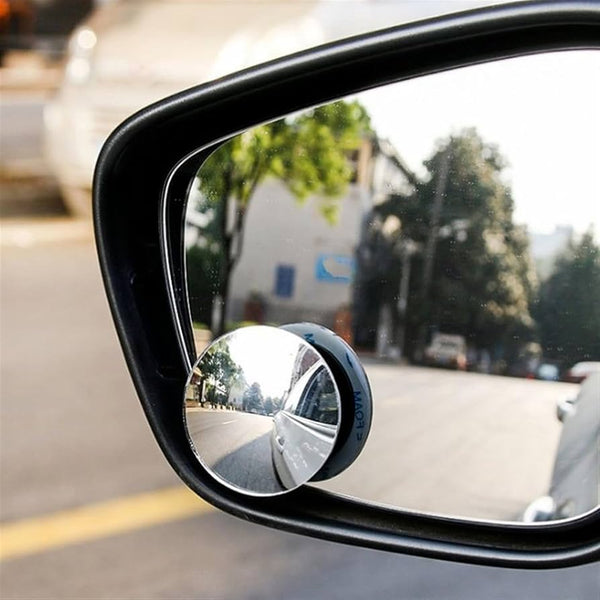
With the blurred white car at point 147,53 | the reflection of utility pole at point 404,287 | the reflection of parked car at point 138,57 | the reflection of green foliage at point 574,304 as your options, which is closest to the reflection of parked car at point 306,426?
the reflection of utility pole at point 404,287

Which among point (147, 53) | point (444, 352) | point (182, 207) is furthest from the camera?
point (147, 53)

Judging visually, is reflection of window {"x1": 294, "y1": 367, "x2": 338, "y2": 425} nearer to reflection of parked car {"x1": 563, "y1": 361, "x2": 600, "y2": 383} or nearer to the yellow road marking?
reflection of parked car {"x1": 563, "y1": 361, "x2": 600, "y2": 383}

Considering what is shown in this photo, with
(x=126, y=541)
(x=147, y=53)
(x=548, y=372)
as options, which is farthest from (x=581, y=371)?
(x=147, y=53)

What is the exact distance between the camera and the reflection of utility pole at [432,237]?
1045mm

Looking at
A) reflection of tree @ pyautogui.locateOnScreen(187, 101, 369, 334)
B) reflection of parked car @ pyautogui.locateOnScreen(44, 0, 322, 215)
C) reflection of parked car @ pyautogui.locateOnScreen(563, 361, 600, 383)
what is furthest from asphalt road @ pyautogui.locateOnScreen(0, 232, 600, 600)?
reflection of parked car @ pyautogui.locateOnScreen(44, 0, 322, 215)

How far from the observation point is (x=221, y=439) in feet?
3.36

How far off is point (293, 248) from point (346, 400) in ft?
0.64

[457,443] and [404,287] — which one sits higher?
[404,287]

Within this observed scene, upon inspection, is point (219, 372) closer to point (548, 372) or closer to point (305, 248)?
point (305, 248)

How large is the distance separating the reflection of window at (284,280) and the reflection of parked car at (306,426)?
0.15 m

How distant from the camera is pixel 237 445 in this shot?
1.02 meters

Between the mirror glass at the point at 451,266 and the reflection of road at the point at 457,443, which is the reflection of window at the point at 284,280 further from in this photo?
the reflection of road at the point at 457,443

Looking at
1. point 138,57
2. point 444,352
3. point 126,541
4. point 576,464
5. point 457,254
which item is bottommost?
point 126,541

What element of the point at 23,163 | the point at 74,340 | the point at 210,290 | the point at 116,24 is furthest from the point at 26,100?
the point at 210,290
